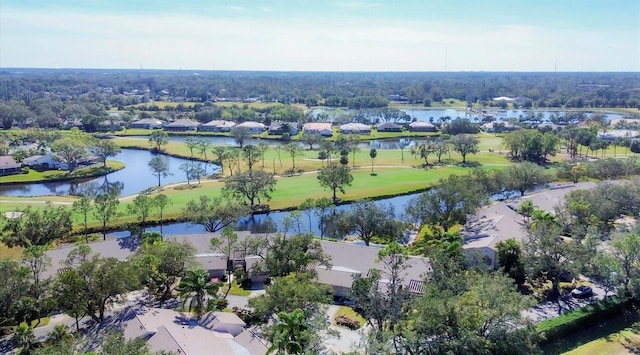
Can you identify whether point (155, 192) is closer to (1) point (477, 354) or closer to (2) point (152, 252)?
(2) point (152, 252)

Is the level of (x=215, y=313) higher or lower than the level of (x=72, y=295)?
lower

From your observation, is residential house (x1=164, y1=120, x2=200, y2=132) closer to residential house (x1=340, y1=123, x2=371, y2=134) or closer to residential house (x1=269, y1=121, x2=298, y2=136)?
residential house (x1=269, y1=121, x2=298, y2=136)

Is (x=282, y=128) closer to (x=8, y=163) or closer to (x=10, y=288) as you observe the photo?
(x=8, y=163)

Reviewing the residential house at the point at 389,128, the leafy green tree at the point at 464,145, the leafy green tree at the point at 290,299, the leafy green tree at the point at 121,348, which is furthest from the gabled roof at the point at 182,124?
the leafy green tree at the point at 121,348

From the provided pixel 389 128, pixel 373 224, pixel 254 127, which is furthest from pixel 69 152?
pixel 389 128

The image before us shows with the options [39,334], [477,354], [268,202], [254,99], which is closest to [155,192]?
[268,202]

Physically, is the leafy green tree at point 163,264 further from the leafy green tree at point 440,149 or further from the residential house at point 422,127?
the residential house at point 422,127

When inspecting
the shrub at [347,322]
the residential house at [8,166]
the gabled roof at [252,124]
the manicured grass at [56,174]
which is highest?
the gabled roof at [252,124]

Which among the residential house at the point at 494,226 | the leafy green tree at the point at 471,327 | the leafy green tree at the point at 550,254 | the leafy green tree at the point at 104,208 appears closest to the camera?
the leafy green tree at the point at 471,327
